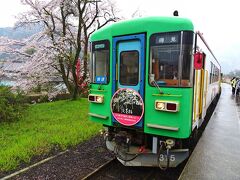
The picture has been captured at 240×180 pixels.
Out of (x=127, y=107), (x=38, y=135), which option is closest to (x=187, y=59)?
(x=127, y=107)

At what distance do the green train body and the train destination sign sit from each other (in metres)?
0.02

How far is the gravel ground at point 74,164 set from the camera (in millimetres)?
4480

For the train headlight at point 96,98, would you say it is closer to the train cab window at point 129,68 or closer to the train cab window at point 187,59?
the train cab window at point 129,68

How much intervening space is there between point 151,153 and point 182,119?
3.40 feet

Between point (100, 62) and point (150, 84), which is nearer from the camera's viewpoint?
point (150, 84)

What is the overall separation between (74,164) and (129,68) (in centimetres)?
250

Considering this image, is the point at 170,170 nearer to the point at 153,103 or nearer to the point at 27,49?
the point at 153,103

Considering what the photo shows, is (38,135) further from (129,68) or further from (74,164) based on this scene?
(129,68)

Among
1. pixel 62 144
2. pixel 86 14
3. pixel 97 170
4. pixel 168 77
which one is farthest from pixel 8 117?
pixel 86 14

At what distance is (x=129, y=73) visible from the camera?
436cm

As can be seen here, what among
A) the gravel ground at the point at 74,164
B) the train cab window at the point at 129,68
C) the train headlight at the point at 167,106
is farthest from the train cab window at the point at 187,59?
the gravel ground at the point at 74,164

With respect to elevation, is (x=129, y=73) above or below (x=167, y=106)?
above

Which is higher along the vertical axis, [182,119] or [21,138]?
[182,119]

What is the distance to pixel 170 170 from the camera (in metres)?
4.95
